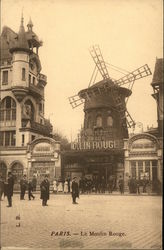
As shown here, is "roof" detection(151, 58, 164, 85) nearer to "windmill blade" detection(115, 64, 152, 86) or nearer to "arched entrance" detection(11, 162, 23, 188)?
"windmill blade" detection(115, 64, 152, 86)

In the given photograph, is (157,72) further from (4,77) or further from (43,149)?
(43,149)

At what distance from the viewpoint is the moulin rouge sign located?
11742 mm

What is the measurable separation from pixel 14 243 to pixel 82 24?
356 cm

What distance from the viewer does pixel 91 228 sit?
5.83 metres

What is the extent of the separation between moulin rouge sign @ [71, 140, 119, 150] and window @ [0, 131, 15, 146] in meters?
2.77

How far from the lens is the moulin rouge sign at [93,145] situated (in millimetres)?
11742

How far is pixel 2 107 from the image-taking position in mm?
8555

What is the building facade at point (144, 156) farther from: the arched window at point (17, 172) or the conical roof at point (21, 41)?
the conical roof at point (21, 41)

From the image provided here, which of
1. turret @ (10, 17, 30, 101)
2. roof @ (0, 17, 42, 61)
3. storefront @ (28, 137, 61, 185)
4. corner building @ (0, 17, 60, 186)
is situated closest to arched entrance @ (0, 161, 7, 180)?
corner building @ (0, 17, 60, 186)

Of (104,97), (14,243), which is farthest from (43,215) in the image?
(104,97)

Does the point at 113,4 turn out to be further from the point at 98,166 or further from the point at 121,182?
the point at 98,166

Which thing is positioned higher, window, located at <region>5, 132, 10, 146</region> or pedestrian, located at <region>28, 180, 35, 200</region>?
window, located at <region>5, 132, 10, 146</region>

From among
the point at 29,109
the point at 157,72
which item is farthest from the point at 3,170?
the point at 157,72

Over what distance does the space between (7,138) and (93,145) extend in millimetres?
4086
